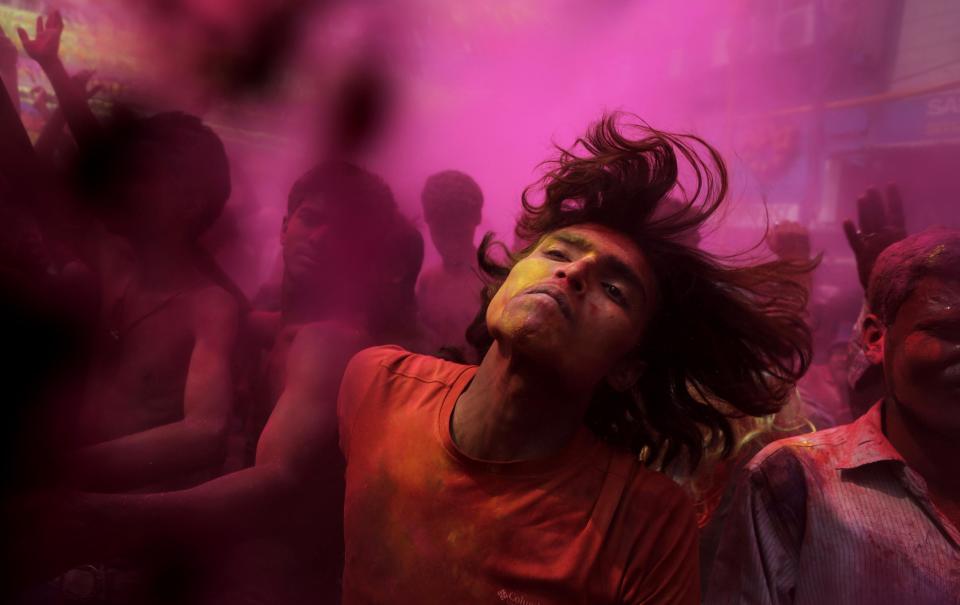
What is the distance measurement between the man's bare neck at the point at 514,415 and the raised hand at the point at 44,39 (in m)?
1.52

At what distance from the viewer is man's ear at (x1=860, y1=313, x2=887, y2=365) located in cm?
167

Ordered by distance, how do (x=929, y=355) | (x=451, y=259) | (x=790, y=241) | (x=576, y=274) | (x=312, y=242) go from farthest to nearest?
(x=790, y=241)
(x=451, y=259)
(x=312, y=242)
(x=929, y=355)
(x=576, y=274)

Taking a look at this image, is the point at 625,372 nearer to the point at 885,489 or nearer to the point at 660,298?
the point at 660,298

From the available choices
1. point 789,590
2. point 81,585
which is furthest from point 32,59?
point 789,590

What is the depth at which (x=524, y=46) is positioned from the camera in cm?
277

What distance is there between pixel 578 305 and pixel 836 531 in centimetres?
94

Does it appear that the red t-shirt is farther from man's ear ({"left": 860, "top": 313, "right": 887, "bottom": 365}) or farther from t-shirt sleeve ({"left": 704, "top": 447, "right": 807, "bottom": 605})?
man's ear ({"left": 860, "top": 313, "right": 887, "bottom": 365})

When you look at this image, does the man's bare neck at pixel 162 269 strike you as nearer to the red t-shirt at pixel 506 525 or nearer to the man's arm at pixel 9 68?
the man's arm at pixel 9 68

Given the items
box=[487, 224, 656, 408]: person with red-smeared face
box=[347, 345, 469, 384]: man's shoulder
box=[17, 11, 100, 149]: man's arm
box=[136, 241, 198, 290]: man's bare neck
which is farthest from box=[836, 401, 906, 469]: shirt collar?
box=[17, 11, 100, 149]: man's arm

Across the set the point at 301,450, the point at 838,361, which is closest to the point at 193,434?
the point at 301,450

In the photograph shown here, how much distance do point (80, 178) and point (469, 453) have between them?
1315 mm

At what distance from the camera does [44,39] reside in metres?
1.61

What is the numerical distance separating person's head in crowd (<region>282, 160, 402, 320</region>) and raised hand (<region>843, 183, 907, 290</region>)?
174cm

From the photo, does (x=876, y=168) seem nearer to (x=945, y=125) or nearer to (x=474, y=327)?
(x=945, y=125)
